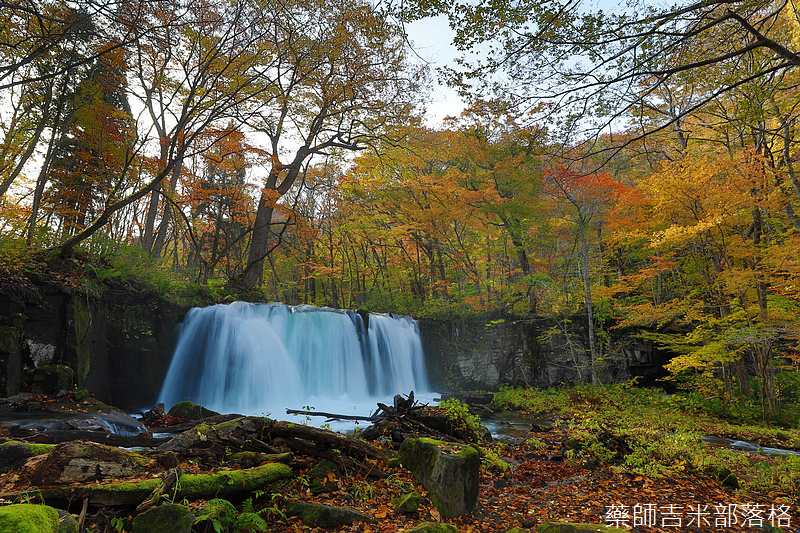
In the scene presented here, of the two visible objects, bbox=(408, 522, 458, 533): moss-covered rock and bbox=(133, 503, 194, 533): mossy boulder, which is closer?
bbox=(133, 503, 194, 533): mossy boulder

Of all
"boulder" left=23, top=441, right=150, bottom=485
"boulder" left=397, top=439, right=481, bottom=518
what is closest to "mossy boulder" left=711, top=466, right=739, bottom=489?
"boulder" left=397, top=439, right=481, bottom=518

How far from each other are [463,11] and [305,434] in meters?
5.64

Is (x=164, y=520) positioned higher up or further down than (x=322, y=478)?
higher up

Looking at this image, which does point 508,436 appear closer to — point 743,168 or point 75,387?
point 743,168

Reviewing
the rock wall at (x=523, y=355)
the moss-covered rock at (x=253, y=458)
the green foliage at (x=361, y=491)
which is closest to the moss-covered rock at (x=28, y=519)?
the moss-covered rock at (x=253, y=458)

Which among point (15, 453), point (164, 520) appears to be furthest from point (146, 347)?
point (164, 520)

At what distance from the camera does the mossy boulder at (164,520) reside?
2369mm

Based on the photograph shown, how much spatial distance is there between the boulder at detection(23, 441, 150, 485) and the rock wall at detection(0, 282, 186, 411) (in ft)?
18.5

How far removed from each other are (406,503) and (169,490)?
2108mm

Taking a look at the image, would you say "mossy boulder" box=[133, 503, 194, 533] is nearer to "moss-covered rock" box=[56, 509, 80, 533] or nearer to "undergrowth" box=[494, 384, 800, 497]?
"moss-covered rock" box=[56, 509, 80, 533]

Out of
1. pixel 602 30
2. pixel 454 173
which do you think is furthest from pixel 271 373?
pixel 602 30

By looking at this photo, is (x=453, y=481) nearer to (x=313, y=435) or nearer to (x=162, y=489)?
(x=313, y=435)

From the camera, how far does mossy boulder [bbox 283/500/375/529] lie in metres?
3.13

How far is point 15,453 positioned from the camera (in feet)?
10.9
